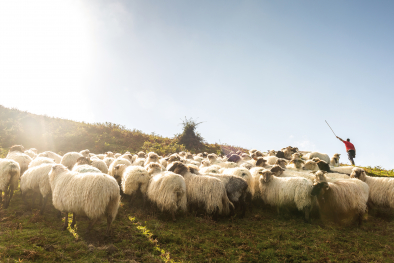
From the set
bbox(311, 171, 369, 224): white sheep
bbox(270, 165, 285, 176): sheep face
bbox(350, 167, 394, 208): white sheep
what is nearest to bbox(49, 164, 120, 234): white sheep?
bbox(270, 165, 285, 176): sheep face

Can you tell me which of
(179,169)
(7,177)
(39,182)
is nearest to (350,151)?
(179,169)

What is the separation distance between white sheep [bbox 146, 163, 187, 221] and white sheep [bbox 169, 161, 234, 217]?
1.38 feet

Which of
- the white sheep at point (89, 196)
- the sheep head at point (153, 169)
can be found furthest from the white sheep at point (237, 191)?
the white sheep at point (89, 196)

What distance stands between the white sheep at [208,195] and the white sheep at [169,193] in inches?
16.6

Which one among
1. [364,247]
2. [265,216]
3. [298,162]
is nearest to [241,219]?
[265,216]

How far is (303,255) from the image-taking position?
5.40 metres

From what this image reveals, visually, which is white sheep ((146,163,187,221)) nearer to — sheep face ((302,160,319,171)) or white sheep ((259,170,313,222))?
white sheep ((259,170,313,222))

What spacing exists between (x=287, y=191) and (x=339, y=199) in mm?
1714

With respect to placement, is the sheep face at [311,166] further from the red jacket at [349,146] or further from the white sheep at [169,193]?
the red jacket at [349,146]

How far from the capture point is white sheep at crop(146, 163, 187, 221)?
23.6 ft

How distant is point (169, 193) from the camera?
7219mm

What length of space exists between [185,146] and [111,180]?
18.8m

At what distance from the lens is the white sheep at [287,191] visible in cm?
759

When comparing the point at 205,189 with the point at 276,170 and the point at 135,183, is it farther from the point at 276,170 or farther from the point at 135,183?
the point at 276,170
